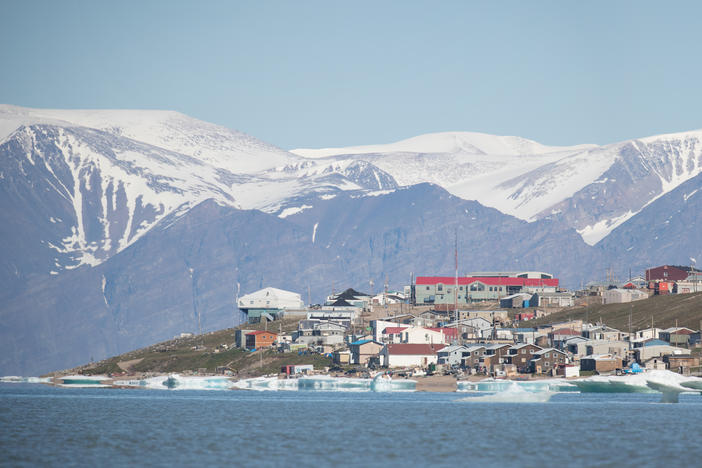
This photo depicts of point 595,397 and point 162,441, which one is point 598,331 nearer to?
point 595,397

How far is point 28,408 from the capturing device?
13338cm

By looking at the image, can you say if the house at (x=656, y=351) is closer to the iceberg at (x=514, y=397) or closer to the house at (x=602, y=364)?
the house at (x=602, y=364)

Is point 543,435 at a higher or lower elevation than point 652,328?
lower

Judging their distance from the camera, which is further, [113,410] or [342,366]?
[342,366]

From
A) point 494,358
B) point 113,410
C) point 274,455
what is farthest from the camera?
point 494,358

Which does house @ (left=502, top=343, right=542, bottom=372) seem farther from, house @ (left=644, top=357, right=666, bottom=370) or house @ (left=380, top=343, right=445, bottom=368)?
house @ (left=644, top=357, right=666, bottom=370)

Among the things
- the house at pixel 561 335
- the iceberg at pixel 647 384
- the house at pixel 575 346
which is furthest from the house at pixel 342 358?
the iceberg at pixel 647 384

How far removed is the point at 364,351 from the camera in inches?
7682

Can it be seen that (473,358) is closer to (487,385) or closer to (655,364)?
(487,385)

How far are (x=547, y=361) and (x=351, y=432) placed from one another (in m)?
74.2

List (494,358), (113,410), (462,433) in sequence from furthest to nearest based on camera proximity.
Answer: (494,358) < (113,410) < (462,433)

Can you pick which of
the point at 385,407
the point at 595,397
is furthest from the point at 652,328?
the point at 385,407

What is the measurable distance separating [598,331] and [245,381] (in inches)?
2052

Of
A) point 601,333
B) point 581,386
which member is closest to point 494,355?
point 601,333
